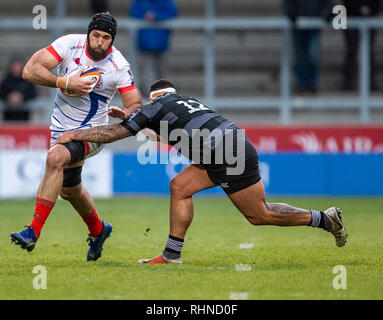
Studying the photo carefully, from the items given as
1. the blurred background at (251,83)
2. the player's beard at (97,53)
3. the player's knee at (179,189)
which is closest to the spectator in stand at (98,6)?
the blurred background at (251,83)

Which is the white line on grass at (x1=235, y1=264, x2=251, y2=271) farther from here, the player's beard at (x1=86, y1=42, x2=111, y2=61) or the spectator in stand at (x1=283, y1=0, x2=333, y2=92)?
the spectator in stand at (x1=283, y1=0, x2=333, y2=92)

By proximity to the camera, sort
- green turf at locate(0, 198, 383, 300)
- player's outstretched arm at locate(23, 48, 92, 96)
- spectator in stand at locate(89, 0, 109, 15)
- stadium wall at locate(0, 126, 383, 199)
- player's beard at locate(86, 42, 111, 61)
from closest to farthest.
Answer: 1. green turf at locate(0, 198, 383, 300)
2. player's outstretched arm at locate(23, 48, 92, 96)
3. player's beard at locate(86, 42, 111, 61)
4. stadium wall at locate(0, 126, 383, 199)
5. spectator in stand at locate(89, 0, 109, 15)

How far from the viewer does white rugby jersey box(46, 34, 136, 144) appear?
26.3 feet

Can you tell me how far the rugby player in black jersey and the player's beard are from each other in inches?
27.2

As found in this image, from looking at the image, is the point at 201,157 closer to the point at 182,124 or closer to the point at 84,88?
the point at 182,124

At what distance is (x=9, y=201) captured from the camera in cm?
1468

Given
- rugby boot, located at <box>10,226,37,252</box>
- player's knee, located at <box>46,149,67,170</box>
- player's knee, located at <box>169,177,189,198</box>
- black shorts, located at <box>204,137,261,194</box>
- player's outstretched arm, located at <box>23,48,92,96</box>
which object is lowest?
rugby boot, located at <box>10,226,37,252</box>

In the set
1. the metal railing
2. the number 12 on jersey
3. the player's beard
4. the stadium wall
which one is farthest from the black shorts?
→ the metal railing

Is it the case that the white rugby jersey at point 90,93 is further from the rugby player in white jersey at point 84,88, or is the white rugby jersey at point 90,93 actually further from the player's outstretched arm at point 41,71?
the player's outstretched arm at point 41,71

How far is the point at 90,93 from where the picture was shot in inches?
320

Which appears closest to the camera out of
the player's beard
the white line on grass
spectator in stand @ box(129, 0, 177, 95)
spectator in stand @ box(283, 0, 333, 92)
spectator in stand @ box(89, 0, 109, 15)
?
the white line on grass

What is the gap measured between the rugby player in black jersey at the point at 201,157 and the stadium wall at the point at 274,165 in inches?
294
